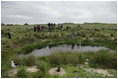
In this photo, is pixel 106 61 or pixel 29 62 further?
pixel 106 61

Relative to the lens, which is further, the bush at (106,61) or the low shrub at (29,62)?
the bush at (106,61)

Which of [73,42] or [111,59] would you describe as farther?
[73,42]

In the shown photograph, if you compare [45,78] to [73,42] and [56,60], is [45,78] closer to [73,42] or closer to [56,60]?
[56,60]

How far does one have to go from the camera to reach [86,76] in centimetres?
593

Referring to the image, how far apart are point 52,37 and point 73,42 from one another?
3.75 meters

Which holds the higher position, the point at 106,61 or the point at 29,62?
the point at 29,62

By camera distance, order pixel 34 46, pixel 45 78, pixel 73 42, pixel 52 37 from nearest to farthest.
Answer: pixel 45 78, pixel 34 46, pixel 73 42, pixel 52 37

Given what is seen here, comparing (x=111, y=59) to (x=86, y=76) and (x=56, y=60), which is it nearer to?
(x=86, y=76)

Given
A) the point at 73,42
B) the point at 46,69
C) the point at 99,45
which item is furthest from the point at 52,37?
the point at 46,69

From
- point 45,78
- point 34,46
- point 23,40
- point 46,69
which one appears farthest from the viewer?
point 23,40

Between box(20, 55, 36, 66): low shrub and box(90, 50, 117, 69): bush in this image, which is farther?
box(90, 50, 117, 69): bush

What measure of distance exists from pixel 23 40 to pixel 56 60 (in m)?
8.23

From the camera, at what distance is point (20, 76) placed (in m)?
5.84

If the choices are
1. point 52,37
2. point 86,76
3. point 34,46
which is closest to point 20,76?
point 86,76
